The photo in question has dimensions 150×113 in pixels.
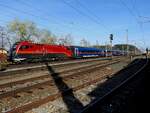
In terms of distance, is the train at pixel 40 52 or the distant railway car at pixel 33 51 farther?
the train at pixel 40 52

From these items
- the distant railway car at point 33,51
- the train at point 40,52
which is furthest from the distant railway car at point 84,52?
the distant railway car at point 33,51

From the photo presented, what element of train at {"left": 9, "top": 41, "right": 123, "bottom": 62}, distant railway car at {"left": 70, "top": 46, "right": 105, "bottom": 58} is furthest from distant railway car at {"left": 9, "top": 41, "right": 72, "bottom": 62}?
distant railway car at {"left": 70, "top": 46, "right": 105, "bottom": 58}

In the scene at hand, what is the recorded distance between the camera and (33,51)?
3641cm

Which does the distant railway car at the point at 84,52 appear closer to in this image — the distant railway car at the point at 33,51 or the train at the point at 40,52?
the train at the point at 40,52

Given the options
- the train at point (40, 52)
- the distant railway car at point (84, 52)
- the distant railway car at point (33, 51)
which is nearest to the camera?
the distant railway car at point (33, 51)

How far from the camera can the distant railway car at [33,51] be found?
112ft

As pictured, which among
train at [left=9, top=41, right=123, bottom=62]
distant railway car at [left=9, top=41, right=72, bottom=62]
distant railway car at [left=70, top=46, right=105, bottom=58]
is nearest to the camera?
distant railway car at [left=9, top=41, right=72, bottom=62]

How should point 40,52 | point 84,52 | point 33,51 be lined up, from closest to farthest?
point 33,51 → point 40,52 → point 84,52

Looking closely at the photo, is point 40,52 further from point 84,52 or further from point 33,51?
point 84,52

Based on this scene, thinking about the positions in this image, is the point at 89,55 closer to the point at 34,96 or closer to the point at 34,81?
the point at 34,81

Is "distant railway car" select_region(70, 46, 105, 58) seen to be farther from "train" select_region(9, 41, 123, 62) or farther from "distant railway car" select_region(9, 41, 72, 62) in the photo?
"distant railway car" select_region(9, 41, 72, 62)

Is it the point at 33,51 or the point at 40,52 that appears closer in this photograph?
the point at 33,51

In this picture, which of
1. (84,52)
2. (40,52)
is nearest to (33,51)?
(40,52)

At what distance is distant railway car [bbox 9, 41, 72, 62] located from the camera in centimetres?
3403
